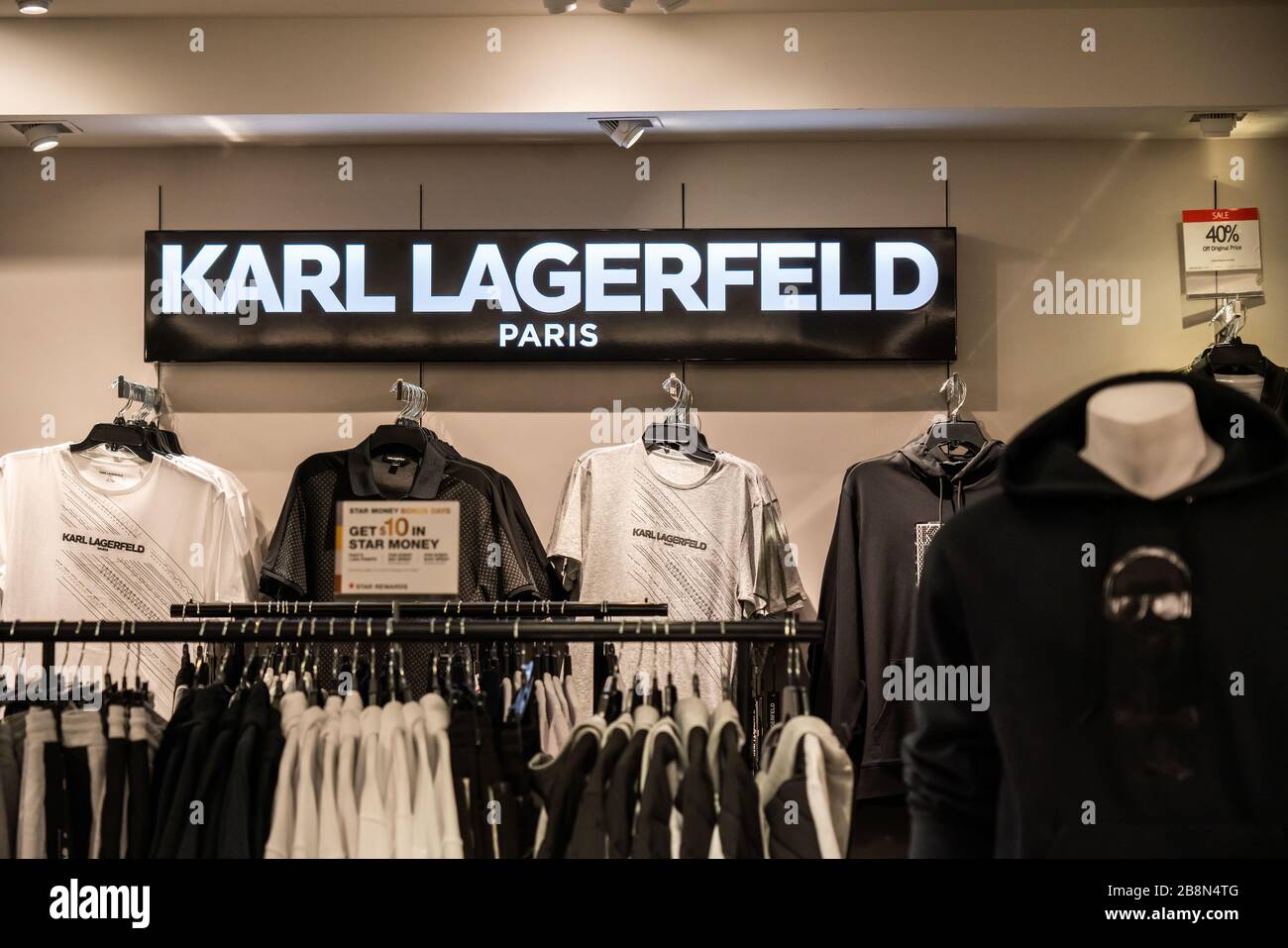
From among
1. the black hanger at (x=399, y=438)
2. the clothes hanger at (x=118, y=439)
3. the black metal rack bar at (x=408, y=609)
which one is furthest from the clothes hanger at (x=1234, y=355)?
the clothes hanger at (x=118, y=439)

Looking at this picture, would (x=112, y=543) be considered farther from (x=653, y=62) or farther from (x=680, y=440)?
(x=653, y=62)

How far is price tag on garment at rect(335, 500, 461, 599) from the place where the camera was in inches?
90.6

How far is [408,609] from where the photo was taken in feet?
7.95

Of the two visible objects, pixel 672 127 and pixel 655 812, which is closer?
pixel 655 812

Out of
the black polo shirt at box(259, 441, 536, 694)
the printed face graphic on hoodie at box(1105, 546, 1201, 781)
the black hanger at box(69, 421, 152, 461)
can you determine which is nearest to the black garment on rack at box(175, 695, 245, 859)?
the black polo shirt at box(259, 441, 536, 694)

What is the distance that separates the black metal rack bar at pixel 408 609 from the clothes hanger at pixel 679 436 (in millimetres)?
954

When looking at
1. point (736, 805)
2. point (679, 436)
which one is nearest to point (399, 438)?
point (679, 436)

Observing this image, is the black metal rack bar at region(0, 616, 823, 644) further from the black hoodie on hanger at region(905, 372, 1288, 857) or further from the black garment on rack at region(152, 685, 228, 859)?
the black hoodie on hanger at region(905, 372, 1288, 857)

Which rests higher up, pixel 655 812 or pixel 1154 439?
pixel 1154 439

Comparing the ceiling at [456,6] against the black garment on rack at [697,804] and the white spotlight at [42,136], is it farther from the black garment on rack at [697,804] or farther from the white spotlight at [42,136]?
the black garment on rack at [697,804]

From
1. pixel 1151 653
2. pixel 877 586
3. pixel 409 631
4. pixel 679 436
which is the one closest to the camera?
pixel 1151 653

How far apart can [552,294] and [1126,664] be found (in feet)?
7.92
